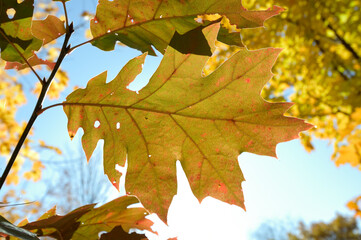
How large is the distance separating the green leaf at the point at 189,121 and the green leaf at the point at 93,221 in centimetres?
7

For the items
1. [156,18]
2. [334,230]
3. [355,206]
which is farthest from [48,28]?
[334,230]

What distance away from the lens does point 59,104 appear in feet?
2.31

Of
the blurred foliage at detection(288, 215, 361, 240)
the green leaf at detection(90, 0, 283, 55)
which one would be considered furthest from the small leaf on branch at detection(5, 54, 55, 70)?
the blurred foliage at detection(288, 215, 361, 240)

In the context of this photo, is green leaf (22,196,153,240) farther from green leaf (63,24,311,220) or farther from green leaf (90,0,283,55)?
green leaf (90,0,283,55)

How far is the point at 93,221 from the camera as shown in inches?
28.1

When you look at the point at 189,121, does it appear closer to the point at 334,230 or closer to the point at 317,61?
the point at 317,61

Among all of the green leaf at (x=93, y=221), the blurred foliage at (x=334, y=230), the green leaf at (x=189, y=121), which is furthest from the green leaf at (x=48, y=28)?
the blurred foliage at (x=334, y=230)

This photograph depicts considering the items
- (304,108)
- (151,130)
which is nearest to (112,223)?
(151,130)

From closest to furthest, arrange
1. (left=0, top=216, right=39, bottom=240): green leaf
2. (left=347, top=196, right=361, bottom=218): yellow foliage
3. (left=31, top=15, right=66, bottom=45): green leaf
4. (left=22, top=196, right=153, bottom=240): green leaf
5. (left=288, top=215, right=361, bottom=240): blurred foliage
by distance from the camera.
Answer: (left=0, top=216, right=39, bottom=240): green leaf, (left=22, top=196, right=153, bottom=240): green leaf, (left=31, top=15, right=66, bottom=45): green leaf, (left=347, top=196, right=361, bottom=218): yellow foliage, (left=288, top=215, right=361, bottom=240): blurred foliage

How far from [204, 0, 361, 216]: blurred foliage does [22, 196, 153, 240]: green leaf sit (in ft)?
10.1

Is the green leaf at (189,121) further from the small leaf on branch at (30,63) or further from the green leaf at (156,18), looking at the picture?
the small leaf on branch at (30,63)

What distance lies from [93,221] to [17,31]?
479mm

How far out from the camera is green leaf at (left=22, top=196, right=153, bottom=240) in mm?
629

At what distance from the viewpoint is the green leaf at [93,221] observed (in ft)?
2.06
